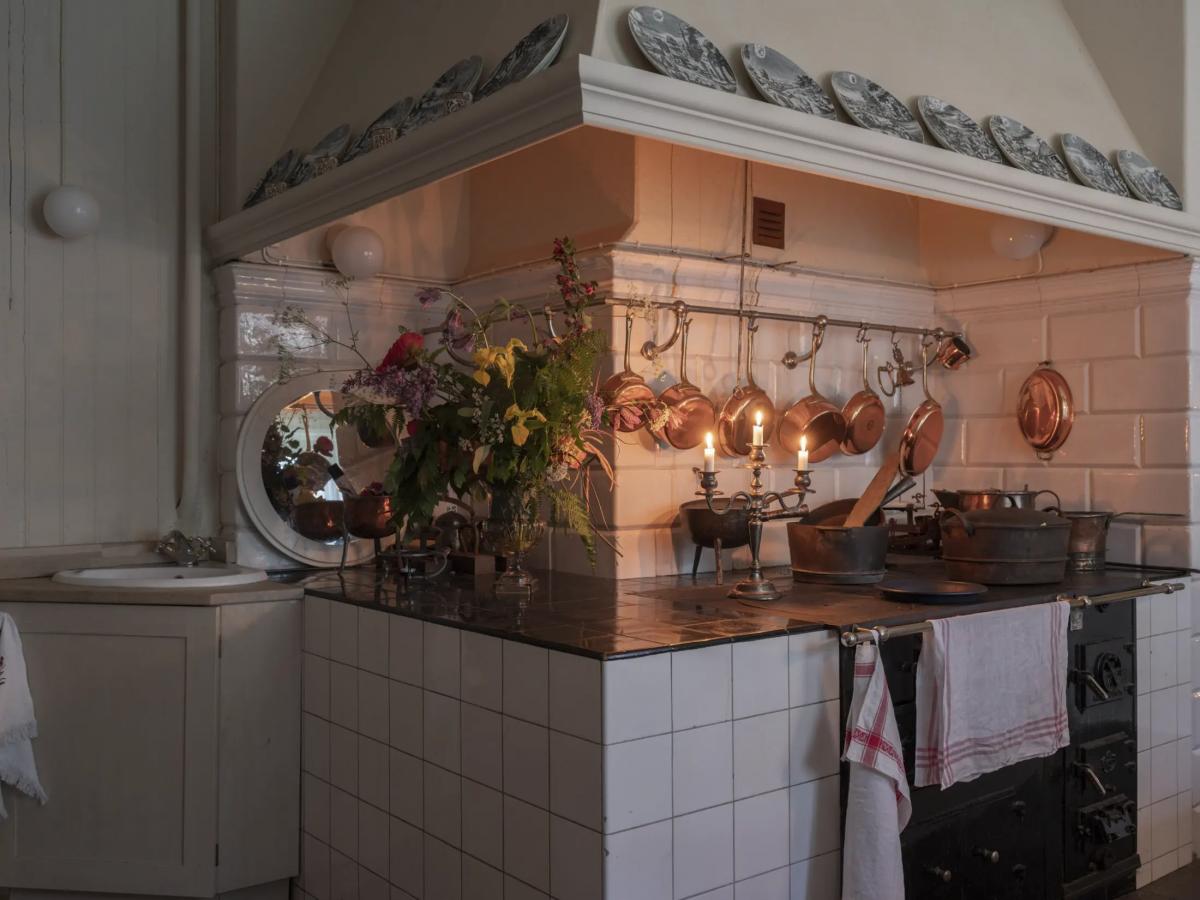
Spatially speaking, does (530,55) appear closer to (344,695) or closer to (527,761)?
(527,761)

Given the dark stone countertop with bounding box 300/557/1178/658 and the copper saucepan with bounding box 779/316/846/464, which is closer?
the dark stone countertop with bounding box 300/557/1178/658

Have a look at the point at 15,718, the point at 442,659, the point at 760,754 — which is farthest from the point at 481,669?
the point at 15,718

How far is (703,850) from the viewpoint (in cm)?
162

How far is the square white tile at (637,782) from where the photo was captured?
152 centimetres

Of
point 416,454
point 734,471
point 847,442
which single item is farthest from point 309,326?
point 847,442

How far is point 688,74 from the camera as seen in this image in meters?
1.67

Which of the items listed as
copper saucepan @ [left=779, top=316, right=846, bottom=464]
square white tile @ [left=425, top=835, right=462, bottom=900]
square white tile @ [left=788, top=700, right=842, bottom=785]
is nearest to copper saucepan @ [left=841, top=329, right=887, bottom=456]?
copper saucepan @ [left=779, top=316, right=846, bottom=464]

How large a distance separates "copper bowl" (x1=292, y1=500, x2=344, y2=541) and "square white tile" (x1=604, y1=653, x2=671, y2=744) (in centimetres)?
134

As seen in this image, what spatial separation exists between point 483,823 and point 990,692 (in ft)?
2.97

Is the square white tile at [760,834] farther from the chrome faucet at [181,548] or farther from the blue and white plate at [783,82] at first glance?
the chrome faucet at [181,548]

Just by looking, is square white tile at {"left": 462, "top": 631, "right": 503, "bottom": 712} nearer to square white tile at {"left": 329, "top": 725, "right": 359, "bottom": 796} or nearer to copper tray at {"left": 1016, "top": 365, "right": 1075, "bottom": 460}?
square white tile at {"left": 329, "top": 725, "right": 359, "bottom": 796}

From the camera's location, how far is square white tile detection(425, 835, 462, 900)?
1827 mm

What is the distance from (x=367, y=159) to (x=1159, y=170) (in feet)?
6.04

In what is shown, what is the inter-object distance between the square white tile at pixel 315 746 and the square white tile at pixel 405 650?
1.06 ft
